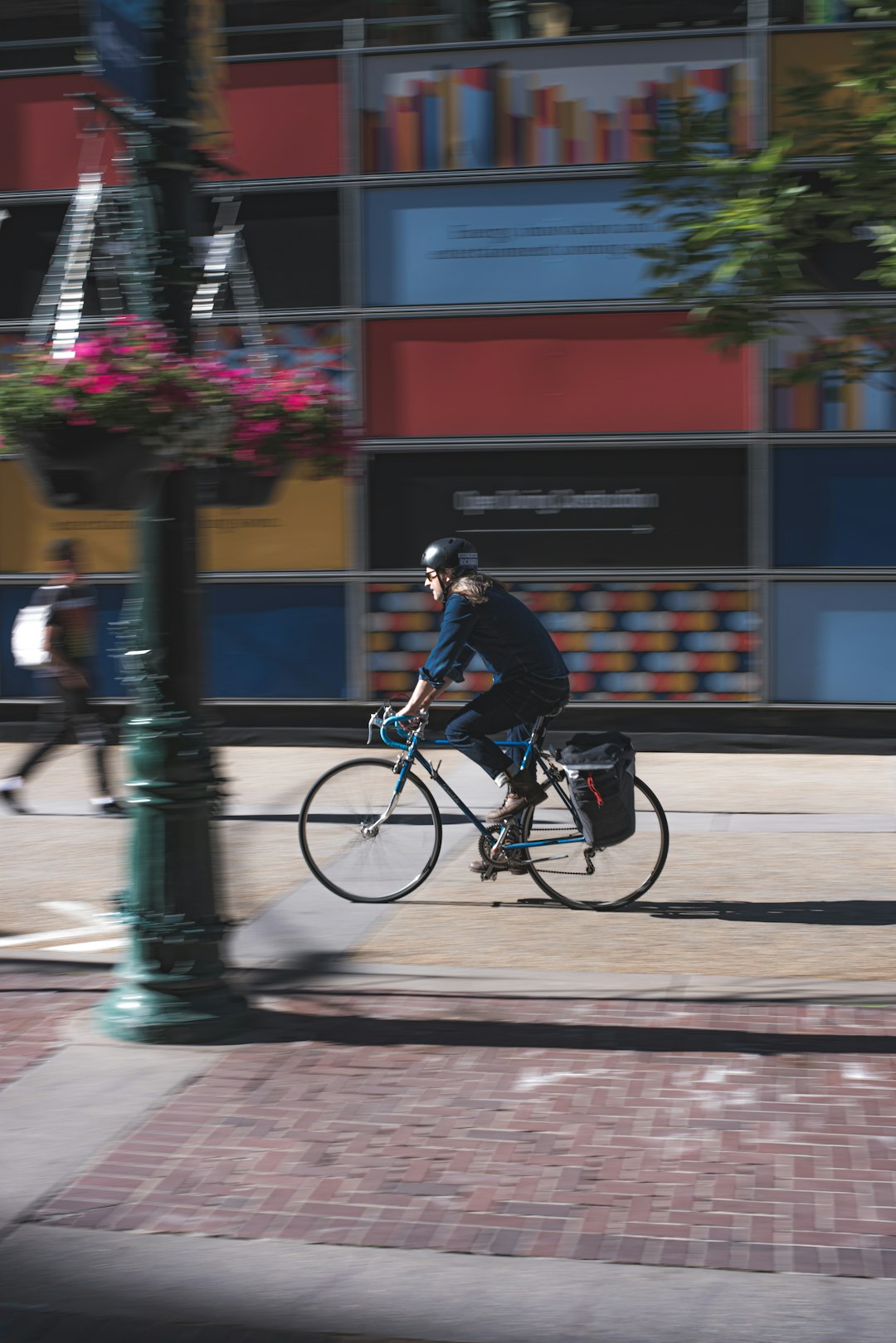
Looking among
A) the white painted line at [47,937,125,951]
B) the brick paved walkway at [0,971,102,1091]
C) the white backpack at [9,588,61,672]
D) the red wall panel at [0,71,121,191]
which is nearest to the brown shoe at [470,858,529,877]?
the white painted line at [47,937,125,951]

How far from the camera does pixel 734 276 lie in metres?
6.61

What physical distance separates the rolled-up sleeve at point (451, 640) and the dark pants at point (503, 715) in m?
0.22

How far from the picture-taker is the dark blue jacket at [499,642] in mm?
7465

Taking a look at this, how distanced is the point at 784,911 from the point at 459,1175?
11.8 ft

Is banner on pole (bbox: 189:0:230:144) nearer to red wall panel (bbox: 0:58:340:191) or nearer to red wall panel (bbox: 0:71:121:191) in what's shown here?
red wall panel (bbox: 0:58:340:191)

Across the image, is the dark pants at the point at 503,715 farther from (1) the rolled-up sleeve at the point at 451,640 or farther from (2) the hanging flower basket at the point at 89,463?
(2) the hanging flower basket at the point at 89,463

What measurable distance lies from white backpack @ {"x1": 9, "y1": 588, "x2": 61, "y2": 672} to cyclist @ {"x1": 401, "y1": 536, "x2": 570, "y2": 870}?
352 centimetres

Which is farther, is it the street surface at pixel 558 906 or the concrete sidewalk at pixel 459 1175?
the street surface at pixel 558 906

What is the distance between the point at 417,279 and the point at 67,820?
18.5ft

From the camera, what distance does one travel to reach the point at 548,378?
13250 mm

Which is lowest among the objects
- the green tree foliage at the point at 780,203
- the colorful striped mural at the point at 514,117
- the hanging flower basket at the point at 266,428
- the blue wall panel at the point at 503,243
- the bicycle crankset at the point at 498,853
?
the bicycle crankset at the point at 498,853

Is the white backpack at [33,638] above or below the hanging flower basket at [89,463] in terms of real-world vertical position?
below

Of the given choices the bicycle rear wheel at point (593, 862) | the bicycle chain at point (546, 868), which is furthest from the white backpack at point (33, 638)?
the bicycle rear wheel at point (593, 862)

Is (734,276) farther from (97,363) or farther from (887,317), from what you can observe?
(97,363)
